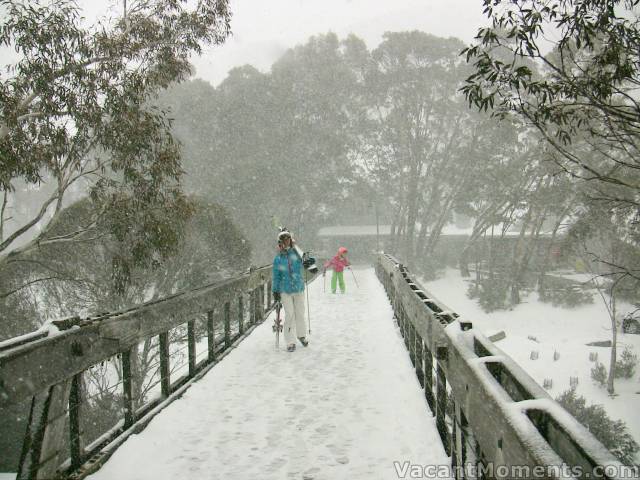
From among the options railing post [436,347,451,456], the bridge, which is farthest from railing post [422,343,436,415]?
railing post [436,347,451,456]

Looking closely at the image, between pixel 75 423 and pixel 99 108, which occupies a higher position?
pixel 99 108

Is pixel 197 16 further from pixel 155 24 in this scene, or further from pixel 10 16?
pixel 10 16

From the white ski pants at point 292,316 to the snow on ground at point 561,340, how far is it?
37.6 ft

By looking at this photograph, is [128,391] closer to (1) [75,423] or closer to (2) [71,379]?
(1) [75,423]

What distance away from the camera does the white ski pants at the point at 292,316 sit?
326 inches

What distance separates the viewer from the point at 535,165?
39469 millimetres

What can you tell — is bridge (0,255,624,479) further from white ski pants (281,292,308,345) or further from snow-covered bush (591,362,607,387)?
snow-covered bush (591,362,607,387)

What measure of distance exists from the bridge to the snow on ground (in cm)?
1347

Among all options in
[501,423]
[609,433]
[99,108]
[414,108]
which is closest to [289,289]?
[501,423]

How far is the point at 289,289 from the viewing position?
27.4 feet

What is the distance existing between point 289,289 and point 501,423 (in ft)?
19.8

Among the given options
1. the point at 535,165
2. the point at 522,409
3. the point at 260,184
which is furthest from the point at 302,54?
the point at 522,409

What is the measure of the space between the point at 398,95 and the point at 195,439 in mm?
45196

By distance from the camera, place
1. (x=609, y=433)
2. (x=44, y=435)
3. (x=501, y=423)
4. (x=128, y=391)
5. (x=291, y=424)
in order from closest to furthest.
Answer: (x=501, y=423) < (x=44, y=435) < (x=128, y=391) < (x=291, y=424) < (x=609, y=433)
